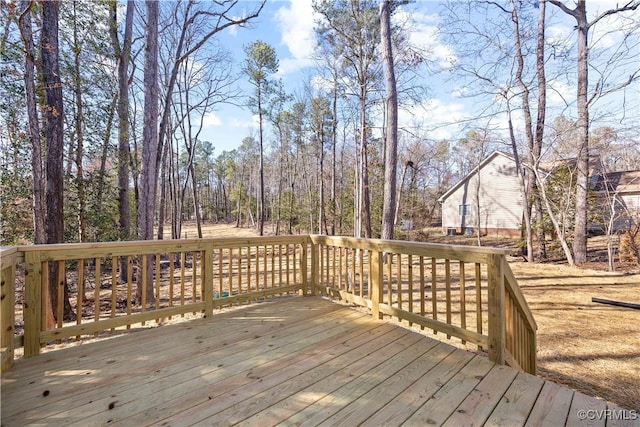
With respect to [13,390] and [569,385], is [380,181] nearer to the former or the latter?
[569,385]

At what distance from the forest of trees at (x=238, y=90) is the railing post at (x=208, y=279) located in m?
2.50

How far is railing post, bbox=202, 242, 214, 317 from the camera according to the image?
10.9 feet

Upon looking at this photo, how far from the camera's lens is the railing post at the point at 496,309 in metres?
2.27

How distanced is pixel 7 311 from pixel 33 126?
3.07 metres

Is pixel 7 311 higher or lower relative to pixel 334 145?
lower

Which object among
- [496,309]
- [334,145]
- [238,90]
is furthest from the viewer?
[334,145]

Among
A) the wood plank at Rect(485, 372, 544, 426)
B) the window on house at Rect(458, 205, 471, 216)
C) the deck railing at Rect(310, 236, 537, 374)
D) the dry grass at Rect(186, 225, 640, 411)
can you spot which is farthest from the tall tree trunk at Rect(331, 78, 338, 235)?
the wood plank at Rect(485, 372, 544, 426)

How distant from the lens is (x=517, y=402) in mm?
1788

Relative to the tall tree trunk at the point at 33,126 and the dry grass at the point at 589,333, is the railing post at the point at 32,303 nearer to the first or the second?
the tall tree trunk at the point at 33,126

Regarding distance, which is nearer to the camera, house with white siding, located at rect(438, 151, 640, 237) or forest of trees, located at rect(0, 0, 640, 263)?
forest of trees, located at rect(0, 0, 640, 263)

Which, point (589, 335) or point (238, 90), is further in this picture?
point (238, 90)

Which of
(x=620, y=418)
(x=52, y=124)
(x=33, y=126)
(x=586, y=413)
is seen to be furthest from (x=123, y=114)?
(x=620, y=418)

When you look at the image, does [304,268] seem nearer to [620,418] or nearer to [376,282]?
[376,282]

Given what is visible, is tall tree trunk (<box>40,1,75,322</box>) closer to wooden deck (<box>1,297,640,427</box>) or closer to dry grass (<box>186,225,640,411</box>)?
wooden deck (<box>1,297,640,427</box>)
